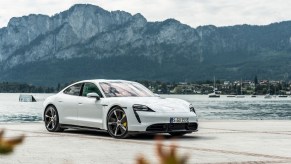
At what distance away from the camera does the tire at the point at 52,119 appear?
47.6 ft

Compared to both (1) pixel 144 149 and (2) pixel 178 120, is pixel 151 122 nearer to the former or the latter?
(2) pixel 178 120

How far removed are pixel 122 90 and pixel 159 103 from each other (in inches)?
44.5

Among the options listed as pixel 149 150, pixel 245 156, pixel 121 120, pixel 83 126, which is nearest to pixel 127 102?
pixel 121 120

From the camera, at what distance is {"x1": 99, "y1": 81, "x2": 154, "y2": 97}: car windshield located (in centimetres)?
1342

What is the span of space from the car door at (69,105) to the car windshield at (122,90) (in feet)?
2.71

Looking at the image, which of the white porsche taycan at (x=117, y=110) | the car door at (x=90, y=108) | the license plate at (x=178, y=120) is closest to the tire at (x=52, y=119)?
the white porsche taycan at (x=117, y=110)

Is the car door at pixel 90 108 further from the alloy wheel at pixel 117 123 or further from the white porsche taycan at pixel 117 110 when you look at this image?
the alloy wheel at pixel 117 123

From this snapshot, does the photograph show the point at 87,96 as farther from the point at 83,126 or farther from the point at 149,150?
the point at 149,150

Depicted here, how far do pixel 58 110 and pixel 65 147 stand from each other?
3.97 metres

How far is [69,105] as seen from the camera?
1421 cm

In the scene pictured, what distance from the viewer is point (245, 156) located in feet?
29.8

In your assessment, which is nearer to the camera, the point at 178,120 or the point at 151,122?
the point at 151,122

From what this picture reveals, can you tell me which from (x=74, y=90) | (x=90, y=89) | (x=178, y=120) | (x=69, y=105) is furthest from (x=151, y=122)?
(x=74, y=90)

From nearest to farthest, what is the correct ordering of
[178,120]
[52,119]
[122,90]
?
[178,120]
[122,90]
[52,119]
